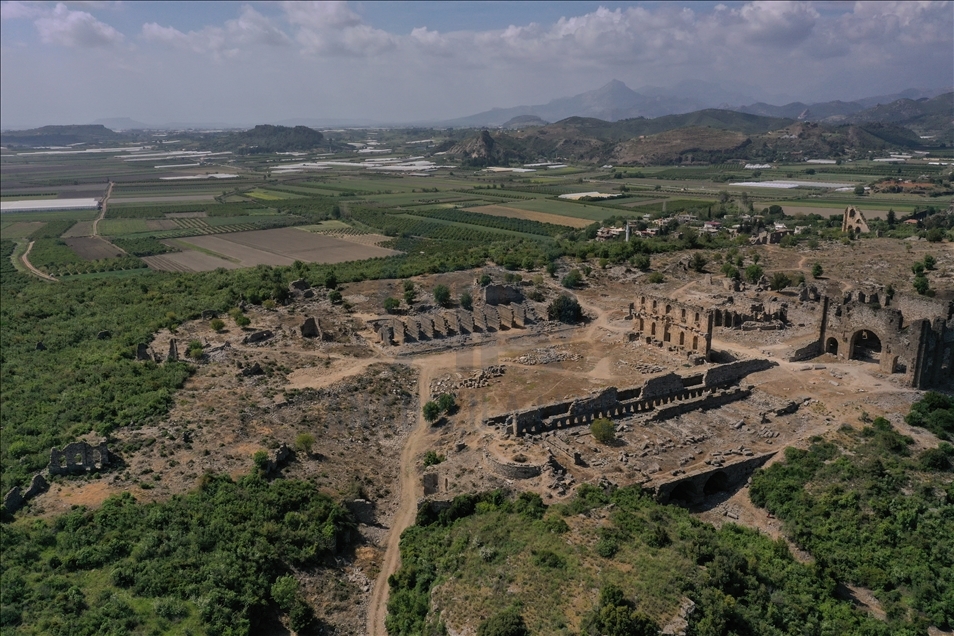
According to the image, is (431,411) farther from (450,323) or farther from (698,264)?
(698,264)

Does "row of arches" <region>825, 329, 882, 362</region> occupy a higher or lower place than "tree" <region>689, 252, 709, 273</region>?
lower

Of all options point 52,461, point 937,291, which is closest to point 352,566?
point 52,461

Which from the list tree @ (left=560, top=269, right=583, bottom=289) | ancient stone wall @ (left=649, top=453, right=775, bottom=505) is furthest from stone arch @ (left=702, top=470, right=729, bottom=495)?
tree @ (left=560, top=269, right=583, bottom=289)

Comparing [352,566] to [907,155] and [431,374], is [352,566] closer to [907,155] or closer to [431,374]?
[431,374]

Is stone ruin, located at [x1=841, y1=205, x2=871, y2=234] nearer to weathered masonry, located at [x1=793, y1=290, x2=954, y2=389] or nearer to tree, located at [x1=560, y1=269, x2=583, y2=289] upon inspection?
tree, located at [x1=560, y1=269, x2=583, y2=289]

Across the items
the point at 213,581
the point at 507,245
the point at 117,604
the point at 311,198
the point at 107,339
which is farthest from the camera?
the point at 311,198

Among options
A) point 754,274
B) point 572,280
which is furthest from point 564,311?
point 754,274

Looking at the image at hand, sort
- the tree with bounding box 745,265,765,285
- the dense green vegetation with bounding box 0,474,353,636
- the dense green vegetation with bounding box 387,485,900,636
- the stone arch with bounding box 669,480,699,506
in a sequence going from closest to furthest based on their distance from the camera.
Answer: the dense green vegetation with bounding box 387,485,900,636 < the dense green vegetation with bounding box 0,474,353,636 < the stone arch with bounding box 669,480,699,506 < the tree with bounding box 745,265,765,285
